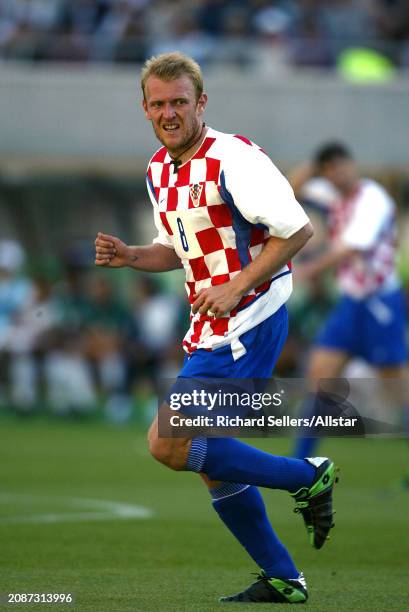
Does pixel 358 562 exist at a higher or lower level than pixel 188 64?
lower

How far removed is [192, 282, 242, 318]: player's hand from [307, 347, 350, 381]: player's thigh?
15.8 feet

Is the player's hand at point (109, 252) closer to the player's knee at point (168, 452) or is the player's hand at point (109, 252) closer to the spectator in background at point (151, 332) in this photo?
the player's knee at point (168, 452)

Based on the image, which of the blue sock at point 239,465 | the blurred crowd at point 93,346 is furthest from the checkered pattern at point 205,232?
the blurred crowd at point 93,346

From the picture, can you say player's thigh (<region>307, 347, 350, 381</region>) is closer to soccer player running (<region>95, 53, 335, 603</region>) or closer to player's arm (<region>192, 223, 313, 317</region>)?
soccer player running (<region>95, 53, 335, 603</region>)

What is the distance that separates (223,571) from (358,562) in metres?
0.84

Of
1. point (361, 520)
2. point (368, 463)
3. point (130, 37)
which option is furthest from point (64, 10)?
point (361, 520)

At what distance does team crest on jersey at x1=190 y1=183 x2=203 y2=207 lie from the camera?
559 centimetres

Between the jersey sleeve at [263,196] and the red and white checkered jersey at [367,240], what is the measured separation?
4.75 metres

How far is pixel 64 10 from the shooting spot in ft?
67.1

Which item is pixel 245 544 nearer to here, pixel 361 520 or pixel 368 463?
pixel 361 520

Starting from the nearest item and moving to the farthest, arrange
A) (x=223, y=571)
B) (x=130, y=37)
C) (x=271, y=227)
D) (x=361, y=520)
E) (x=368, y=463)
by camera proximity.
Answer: (x=271, y=227) < (x=223, y=571) < (x=361, y=520) < (x=368, y=463) < (x=130, y=37)

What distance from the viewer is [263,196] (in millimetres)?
5383

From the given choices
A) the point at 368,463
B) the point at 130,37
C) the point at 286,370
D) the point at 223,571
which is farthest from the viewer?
the point at 130,37

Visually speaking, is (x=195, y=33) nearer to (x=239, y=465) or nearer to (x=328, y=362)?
(x=328, y=362)
